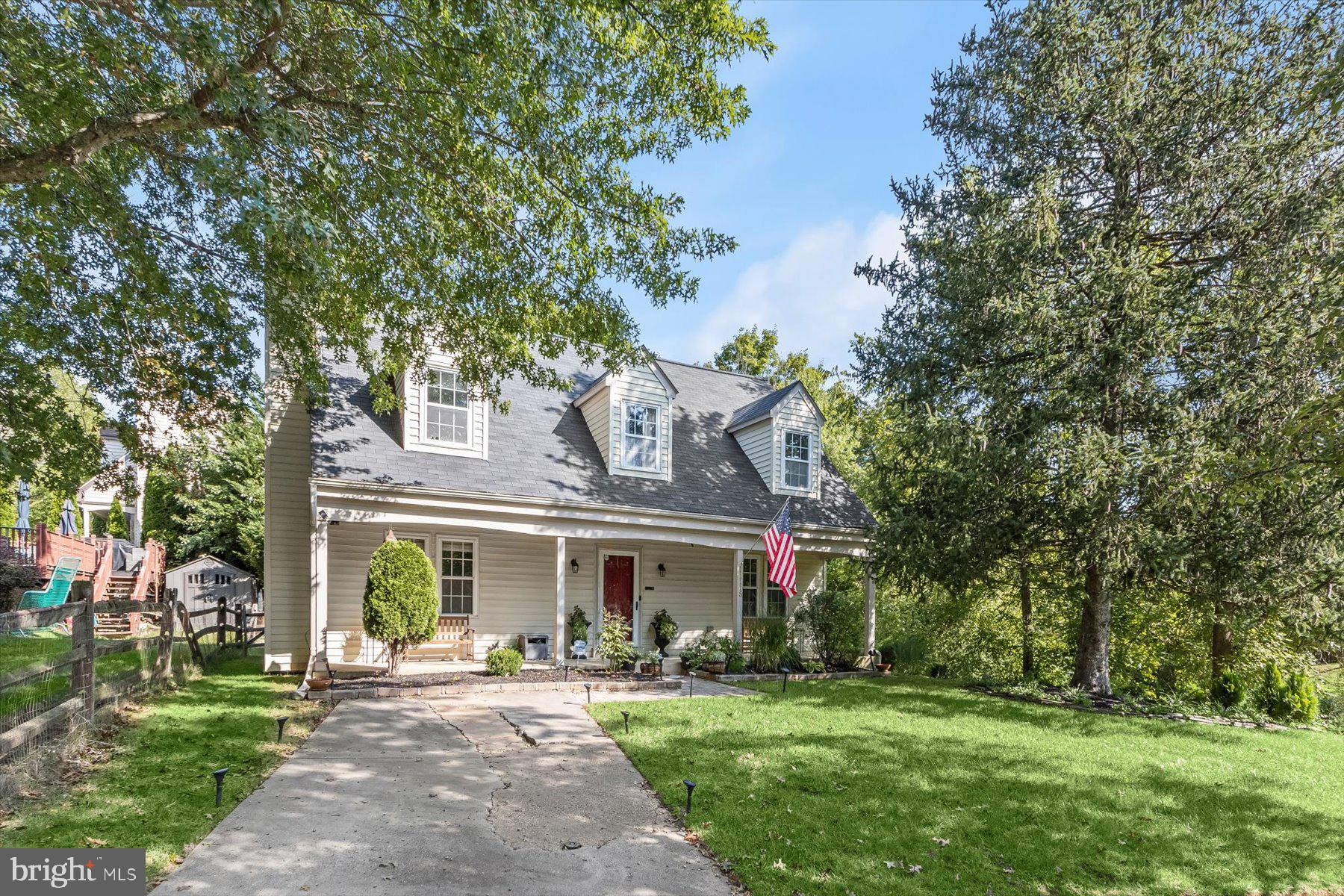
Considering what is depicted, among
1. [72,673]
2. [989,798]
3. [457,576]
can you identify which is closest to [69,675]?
[72,673]

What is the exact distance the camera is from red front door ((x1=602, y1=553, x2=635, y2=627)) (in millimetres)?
14625

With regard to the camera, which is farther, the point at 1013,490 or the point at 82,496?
the point at 82,496

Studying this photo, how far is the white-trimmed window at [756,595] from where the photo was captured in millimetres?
16453

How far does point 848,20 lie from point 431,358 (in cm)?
894

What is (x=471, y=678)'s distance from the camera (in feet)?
35.7

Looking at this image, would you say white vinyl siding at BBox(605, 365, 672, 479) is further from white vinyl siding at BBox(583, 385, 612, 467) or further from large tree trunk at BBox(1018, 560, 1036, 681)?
large tree trunk at BBox(1018, 560, 1036, 681)

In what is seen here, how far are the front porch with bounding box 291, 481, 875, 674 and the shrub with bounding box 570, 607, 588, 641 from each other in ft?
0.45

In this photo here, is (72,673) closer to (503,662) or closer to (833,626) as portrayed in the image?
(503,662)

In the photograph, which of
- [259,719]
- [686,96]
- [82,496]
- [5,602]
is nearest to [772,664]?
[259,719]

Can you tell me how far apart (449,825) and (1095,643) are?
12.1m

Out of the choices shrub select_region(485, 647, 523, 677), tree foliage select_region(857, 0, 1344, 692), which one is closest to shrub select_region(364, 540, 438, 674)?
shrub select_region(485, 647, 523, 677)

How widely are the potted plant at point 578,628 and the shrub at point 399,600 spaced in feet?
12.0

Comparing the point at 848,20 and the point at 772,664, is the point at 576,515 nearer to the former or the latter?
the point at 772,664

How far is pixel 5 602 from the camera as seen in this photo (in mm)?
14492
